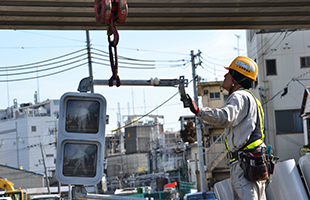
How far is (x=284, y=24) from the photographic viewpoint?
37.3ft

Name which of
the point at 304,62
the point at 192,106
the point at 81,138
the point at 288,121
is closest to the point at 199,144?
the point at 288,121

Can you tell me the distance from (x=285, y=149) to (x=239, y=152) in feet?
95.7

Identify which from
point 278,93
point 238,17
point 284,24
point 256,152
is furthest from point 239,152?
point 278,93

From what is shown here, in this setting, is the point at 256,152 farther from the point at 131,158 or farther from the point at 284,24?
the point at 131,158

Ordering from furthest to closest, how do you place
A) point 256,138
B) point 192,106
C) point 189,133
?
point 189,133 → point 256,138 → point 192,106

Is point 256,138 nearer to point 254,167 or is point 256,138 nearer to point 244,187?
point 254,167

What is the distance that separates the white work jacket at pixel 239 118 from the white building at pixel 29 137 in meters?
90.9

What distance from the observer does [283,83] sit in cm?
3341

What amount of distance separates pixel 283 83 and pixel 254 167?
2994 cm

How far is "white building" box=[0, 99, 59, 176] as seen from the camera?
95000 mm

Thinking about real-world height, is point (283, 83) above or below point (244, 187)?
above

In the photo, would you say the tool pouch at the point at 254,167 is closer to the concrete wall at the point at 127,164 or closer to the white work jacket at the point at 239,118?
the white work jacket at the point at 239,118

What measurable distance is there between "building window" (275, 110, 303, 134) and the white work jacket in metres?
28.8

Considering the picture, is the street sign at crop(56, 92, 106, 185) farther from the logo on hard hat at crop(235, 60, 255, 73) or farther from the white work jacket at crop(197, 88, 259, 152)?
the logo on hard hat at crop(235, 60, 255, 73)
